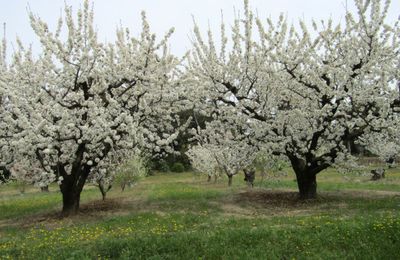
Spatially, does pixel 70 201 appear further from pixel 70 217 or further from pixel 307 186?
pixel 307 186

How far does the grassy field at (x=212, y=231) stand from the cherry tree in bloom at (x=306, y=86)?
2.92 meters

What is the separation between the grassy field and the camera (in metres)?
10.4

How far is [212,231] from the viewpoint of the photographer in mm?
12055

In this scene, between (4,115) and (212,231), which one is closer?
(212,231)

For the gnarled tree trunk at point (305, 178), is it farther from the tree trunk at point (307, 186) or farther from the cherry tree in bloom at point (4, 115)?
the cherry tree in bloom at point (4, 115)

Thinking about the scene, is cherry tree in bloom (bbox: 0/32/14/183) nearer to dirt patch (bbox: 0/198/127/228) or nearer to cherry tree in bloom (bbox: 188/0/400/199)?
dirt patch (bbox: 0/198/127/228)

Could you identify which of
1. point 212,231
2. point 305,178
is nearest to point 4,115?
point 212,231

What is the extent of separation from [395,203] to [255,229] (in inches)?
337

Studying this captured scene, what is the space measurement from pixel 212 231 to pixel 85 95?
8583mm

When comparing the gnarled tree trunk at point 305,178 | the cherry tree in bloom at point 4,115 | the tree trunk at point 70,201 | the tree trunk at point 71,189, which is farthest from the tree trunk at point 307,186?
the cherry tree in bloom at point 4,115

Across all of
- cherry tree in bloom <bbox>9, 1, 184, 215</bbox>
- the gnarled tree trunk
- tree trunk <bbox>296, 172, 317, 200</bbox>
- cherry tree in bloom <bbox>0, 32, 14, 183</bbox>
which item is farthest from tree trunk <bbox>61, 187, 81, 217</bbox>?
tree trunk <bbox>296, 172, 317, 200</bbox>

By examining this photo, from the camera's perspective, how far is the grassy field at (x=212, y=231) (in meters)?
10.4

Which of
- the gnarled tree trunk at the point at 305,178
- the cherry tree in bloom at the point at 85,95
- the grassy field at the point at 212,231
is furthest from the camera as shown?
the gnarled tree trunk at the point at 305,178

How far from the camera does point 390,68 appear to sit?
1728 centimetres
